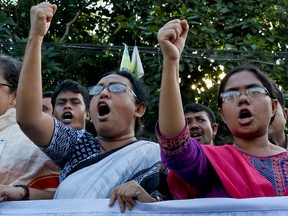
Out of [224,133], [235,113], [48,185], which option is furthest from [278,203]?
[224,133]

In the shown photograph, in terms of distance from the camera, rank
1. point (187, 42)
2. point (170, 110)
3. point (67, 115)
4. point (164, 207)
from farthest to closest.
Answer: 1. point (187, 42)
2. point (67, 115)
3. point (164, 207)
4. point (170, 110)

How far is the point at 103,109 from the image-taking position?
2924mm

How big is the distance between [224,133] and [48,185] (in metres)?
3.53

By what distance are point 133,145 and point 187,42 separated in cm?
401

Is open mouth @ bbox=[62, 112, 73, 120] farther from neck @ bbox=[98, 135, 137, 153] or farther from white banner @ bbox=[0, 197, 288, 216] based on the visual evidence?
white banner @ bbox=[0, 197, 288, 216]

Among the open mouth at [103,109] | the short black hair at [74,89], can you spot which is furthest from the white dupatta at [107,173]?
the short black hair at [74,89]

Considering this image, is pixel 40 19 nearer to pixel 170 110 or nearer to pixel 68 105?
pixel 170 110

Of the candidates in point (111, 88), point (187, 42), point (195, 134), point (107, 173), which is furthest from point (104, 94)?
point (187, 42)

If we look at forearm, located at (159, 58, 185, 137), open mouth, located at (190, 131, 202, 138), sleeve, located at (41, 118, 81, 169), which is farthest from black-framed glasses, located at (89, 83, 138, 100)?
open mouth, located at (190, 131, 202, 138)

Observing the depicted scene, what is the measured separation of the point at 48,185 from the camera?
2887 mm

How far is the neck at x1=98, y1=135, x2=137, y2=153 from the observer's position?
2841mm

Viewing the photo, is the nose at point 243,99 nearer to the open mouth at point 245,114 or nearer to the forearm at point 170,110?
the open mouth at point 245,114

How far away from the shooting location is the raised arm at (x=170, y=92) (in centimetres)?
212

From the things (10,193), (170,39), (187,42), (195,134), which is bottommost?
(10,193)
